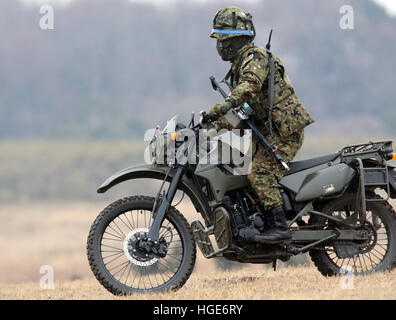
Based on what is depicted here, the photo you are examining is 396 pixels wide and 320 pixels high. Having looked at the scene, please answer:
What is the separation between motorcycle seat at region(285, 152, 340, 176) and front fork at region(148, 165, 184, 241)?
4.10 feet

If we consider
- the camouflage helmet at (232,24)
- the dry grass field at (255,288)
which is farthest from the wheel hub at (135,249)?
the camouflage helmet at (232,24)

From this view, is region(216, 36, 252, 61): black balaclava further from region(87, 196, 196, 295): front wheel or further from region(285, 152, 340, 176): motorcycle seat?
region(87, 196, 196, 295): front wheel

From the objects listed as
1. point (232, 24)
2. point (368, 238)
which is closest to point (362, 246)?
point (368, 238)

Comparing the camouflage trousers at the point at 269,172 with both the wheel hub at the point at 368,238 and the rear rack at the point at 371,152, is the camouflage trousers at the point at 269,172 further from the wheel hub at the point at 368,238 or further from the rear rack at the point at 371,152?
the wheel hub at the point at 368,238

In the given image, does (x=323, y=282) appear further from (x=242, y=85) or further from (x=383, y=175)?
(x=242, y=85)

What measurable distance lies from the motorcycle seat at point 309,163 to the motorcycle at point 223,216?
0.4 inches

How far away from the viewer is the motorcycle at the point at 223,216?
28.3 ft

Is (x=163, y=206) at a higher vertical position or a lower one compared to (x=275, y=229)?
higher

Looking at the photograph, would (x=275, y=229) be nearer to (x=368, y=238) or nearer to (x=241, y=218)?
(x=241, y=218)

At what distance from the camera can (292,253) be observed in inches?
355

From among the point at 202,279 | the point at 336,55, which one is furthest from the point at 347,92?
the point at 202,279

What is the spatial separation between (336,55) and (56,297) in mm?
185504

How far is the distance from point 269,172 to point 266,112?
642 millimetres

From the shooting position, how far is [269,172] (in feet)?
28.9
